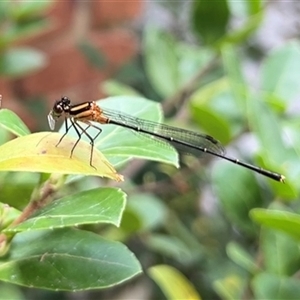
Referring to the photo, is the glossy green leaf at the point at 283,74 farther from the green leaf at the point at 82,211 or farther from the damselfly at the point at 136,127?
the green leaf at the point at 82,211

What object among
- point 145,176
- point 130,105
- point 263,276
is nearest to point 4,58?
point 145,176

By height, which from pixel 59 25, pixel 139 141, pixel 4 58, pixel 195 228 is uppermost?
pixel 59 25

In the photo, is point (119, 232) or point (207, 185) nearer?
point (119, 232)

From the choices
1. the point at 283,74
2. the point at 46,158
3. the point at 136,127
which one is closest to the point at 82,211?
the point at 46,158

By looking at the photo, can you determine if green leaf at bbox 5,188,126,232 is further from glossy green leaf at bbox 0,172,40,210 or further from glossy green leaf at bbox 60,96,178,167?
glossy green leaf at bbox 0,172,40,210

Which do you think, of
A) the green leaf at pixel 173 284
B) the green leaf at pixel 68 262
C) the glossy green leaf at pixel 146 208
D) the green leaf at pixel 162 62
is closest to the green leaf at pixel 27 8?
the green leaf at pixel 162 62

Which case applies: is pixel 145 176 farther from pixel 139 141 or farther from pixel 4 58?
pixel 139 141

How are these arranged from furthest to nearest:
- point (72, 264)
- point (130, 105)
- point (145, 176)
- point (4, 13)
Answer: point (145, 176) < point (4, 13) < point (130, 105) < point (72, 264)

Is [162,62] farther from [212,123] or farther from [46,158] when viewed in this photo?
[46,158]
